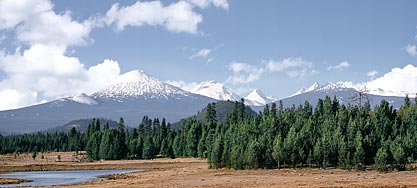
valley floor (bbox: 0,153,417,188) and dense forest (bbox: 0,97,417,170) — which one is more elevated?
dense forest (bbox: 0,97,417,170)

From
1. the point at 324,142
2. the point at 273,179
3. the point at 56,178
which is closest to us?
the point at 273,179

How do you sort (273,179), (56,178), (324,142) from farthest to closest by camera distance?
1. (324,142)
2. (56,178)
3. (273,179)

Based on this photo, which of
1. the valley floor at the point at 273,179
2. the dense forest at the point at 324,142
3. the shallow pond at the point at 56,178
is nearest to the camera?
the valley floor at the point at 273,179

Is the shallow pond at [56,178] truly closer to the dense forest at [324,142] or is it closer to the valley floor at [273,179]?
the valley floor at [273,179]

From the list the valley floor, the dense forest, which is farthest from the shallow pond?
the dense forest

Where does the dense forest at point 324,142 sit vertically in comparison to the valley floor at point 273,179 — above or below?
above

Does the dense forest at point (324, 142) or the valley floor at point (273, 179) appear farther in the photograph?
the dense forest at point (324, 142)

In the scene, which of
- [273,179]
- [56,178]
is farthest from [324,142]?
[56,178]

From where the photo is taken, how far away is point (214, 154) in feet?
380

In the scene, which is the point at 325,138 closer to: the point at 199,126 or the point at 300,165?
the point at 300,165

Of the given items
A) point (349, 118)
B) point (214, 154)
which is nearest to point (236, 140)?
point (214, 154)

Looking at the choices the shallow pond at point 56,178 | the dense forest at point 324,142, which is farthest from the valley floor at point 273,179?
the dense forest at point 324,142

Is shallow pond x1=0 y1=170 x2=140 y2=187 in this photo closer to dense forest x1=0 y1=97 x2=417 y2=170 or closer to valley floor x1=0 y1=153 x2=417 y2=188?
valley floor x1=0 y1=153 x2=417 y2=188

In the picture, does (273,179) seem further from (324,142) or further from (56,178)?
(56,178)
